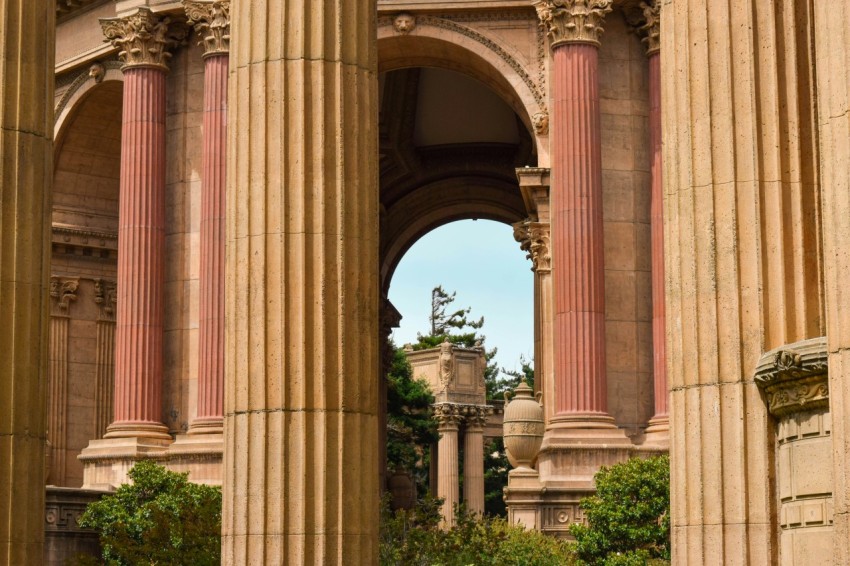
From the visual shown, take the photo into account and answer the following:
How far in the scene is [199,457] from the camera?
4416cm

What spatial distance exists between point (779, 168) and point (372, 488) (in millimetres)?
5136

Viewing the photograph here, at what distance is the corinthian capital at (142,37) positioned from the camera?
47750mm

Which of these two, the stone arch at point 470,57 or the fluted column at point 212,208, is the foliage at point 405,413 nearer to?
the stone arch at point 470,57

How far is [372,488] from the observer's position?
1730cm

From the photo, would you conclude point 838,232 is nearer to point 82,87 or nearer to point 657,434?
point 657,434

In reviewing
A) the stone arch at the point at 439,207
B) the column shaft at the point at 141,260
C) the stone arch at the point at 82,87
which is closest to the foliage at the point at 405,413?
the stone arch at the point at 439,207

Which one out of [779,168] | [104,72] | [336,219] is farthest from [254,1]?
[104,72]

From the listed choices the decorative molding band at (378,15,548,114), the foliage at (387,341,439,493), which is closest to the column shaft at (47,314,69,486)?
the decorative molding band at (378,15,548,114)

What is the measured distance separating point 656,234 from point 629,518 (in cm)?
1020

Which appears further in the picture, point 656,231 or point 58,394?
point 58,394

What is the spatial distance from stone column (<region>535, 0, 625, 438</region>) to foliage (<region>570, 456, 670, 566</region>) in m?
5.23

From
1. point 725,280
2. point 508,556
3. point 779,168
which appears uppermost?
point 779,168

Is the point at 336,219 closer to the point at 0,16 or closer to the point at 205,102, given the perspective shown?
the point at 0,16

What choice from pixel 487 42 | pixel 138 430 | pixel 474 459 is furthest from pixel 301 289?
pixel 474 459
